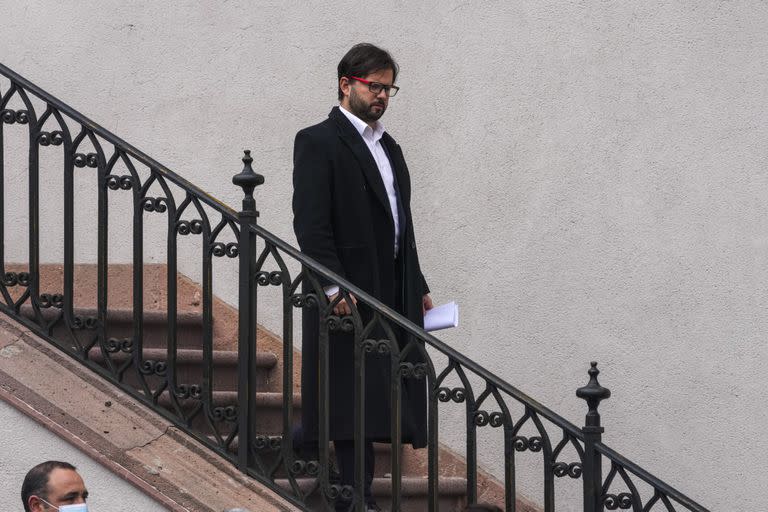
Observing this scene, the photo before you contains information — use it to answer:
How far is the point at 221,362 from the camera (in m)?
6.52

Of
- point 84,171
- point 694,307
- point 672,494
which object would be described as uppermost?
point 84,171

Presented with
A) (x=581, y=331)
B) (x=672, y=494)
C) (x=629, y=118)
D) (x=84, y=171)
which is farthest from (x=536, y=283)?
(x=84, y=171)

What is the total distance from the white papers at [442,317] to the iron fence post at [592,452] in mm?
542

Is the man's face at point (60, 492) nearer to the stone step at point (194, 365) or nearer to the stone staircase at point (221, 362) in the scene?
the stone staircase at point (221, 362)

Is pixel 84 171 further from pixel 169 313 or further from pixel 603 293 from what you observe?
pixel 603 293

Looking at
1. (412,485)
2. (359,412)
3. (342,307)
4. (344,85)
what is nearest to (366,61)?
(344,85)

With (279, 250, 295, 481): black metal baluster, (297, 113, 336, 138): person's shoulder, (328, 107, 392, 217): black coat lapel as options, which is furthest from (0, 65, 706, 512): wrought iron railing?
(328, 107, 392, 217): black coat lapel

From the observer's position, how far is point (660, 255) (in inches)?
269

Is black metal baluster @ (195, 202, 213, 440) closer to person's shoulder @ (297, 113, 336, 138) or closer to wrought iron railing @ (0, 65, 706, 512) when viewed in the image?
wrought iron railing @ (0, 65, 706, 512)

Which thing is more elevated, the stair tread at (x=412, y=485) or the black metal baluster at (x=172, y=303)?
the black metal baluster at (x=172, y=303)

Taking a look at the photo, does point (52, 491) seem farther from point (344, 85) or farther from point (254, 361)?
point (344, 85)

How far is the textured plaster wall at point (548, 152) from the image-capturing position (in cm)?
675

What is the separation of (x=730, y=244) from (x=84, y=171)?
3120 millimetres

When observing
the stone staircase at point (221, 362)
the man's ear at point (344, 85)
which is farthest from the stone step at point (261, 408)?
the man's ear at point (344, 85)
